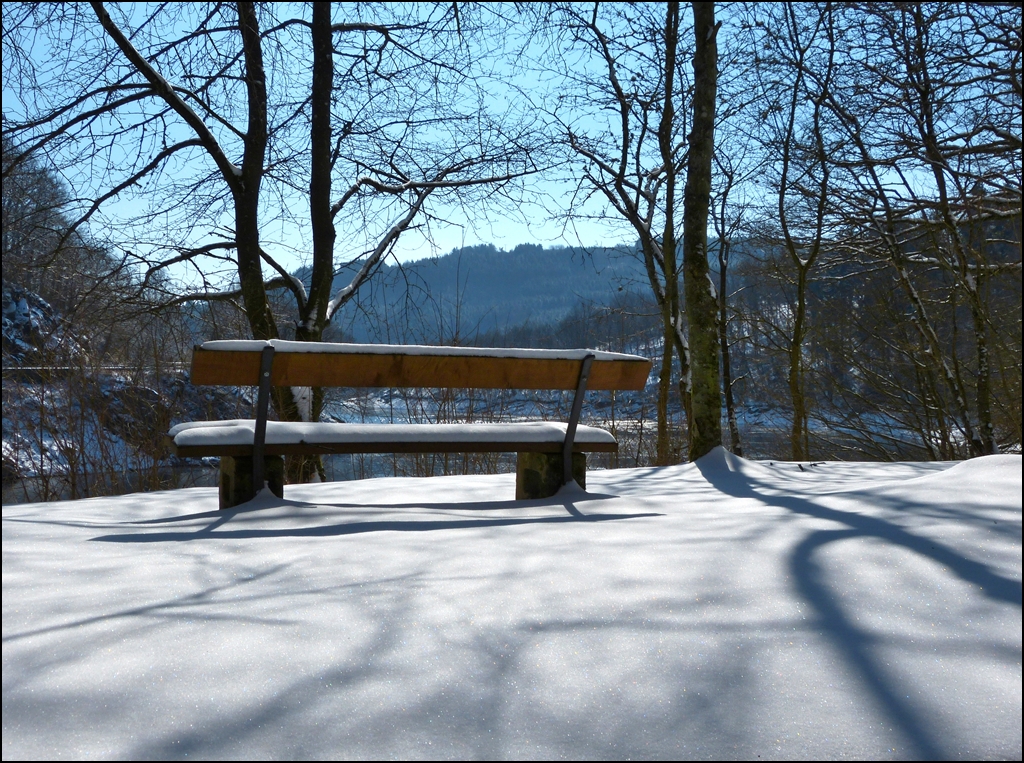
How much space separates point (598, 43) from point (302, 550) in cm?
836

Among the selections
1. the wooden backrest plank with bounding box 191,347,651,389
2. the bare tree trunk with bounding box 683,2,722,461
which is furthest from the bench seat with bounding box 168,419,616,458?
the bare tree trunk with bounding box 683,2,722,461

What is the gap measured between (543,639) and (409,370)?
2.16m

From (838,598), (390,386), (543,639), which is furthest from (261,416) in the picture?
(838,598)

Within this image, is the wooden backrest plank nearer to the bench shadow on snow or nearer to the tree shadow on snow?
the bench shadow on snow

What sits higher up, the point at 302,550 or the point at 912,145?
the point at 912,145

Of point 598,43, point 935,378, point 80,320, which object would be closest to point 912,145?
point 598,43

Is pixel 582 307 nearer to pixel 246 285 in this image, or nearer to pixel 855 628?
pixel 246 285

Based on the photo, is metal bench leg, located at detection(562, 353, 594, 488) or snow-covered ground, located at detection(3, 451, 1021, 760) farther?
metal bench leg, located at detection(562, 353, 594, 488)

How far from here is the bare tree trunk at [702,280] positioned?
548 cm

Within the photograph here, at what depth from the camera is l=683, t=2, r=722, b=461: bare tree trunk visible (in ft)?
18.0

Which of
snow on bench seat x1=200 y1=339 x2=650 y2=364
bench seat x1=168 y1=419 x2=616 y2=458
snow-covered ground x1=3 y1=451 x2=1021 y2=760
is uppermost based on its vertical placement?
snow on bench seat x1=200 y1=339 x2=650 y2=364

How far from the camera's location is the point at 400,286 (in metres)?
7.80

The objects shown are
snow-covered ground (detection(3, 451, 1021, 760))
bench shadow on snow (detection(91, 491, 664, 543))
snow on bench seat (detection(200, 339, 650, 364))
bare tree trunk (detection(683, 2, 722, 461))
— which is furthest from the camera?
bare tree trunk (detection(683, 2, 722, 461))

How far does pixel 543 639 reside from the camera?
1510 mm
